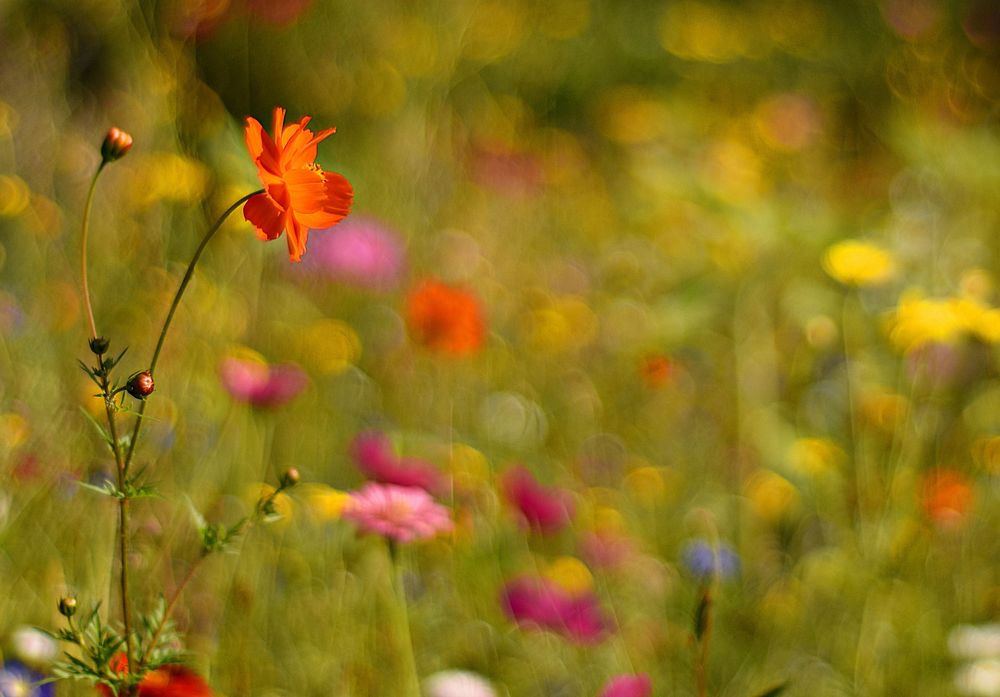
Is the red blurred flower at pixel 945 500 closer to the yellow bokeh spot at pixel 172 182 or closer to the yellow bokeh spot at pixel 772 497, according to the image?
the yellow bokeh spot at pixel 772 497

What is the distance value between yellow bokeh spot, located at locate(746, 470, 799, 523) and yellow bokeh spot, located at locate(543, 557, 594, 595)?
28cm

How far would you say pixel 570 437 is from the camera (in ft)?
4.24

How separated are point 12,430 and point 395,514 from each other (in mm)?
387

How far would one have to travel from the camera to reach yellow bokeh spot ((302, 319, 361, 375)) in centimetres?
123

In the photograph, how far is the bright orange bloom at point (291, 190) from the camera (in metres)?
0.45

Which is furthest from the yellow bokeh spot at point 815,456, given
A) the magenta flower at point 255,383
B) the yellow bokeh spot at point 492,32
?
the yellow bokeh spot at point 492,32

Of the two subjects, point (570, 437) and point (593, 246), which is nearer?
point (570, 437)

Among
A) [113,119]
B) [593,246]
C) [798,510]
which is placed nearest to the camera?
[798,510]

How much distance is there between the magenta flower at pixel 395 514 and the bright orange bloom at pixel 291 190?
0.84 feet

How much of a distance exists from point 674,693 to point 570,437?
475 mm

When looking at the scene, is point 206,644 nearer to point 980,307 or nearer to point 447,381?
point 447,381

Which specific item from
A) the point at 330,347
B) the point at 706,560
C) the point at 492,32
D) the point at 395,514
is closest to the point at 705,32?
the point at 492,32

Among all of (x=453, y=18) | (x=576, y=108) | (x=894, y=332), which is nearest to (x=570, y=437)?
(x=894, y=332)

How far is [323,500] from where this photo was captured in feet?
2.68
